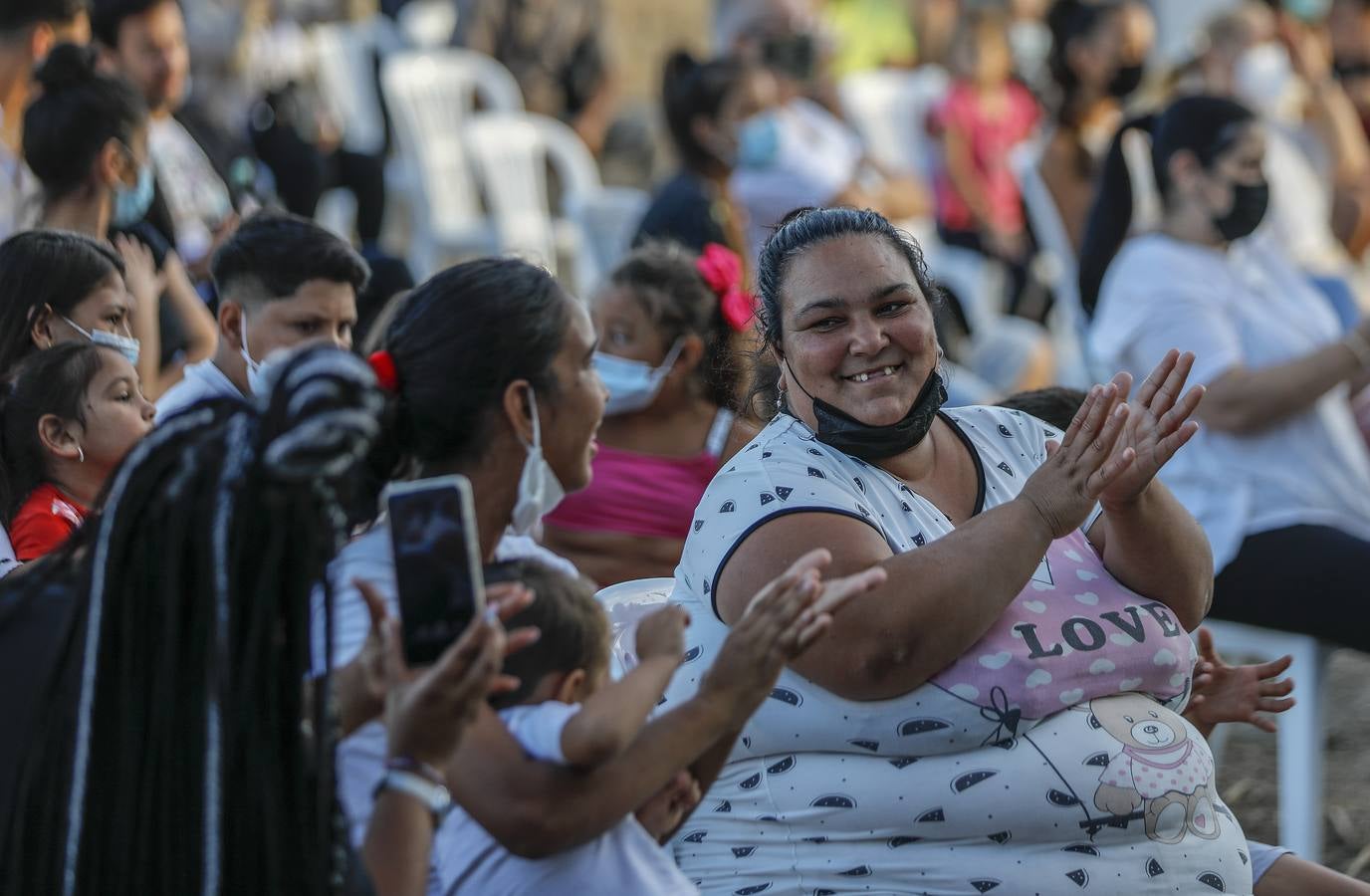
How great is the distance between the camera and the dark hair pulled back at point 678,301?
13.0 ft

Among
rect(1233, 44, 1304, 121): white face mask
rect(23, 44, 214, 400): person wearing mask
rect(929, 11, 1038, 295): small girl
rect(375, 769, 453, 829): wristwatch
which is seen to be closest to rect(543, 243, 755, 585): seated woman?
rect(23, 44, 214, 400): person wearing mask

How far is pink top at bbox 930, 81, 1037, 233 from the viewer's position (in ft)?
28.1

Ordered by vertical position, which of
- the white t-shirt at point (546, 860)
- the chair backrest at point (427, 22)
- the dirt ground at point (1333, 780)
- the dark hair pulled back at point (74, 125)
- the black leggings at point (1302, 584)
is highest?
the dark hair pulled back at point (74, 125)

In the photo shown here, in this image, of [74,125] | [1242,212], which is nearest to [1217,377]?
[1242,212]

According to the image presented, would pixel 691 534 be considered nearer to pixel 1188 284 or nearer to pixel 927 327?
pixel 927 327

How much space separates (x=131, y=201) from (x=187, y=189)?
0.65m

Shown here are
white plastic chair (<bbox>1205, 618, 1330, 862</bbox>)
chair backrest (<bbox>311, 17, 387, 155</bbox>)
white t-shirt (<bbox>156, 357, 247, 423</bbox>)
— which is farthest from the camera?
chair backrest (<bbox>311, 17, 387, 155</bbox>)

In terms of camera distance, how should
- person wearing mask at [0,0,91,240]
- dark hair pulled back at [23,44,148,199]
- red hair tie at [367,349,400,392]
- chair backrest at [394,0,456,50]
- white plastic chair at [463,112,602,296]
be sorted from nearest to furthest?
red hair tie at [367,349,400,392] → dark hair pulled back at [23,44,148,199] → person wearing mask at [0,0,91,240] → white plastic chair at [463,112,602,296] → chair backrest at [394,0,456,50]

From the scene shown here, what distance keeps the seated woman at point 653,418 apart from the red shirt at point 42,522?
3.88 feet

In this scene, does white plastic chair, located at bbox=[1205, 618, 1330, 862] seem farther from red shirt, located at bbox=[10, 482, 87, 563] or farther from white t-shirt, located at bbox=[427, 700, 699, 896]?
red shirt, located at bbox=[10, 482, 87, 563]

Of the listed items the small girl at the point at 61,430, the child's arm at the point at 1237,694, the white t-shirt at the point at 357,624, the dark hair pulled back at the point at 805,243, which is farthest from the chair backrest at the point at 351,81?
the white t-shirt at the point at 357,624

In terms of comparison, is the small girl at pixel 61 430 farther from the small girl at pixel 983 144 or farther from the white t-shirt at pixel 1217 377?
the small girl at pixel 983 144

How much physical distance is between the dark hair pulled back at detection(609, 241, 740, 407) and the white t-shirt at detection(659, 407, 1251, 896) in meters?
1.40

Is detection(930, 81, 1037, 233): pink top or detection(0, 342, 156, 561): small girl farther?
detection(930, 81, 1037, 233): pink top
